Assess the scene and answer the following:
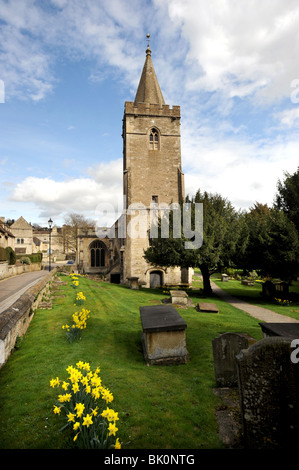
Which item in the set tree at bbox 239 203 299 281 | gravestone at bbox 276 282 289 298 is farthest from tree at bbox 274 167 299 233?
gravestone at bbox 276 282 289 298

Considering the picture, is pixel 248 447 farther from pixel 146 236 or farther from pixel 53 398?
pixel 146 236

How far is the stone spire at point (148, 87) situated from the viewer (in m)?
27.4

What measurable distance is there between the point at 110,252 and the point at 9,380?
1311 inches

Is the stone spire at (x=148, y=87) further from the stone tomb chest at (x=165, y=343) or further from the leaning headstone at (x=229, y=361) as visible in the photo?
the leaning headstone at (x=229, y=361)

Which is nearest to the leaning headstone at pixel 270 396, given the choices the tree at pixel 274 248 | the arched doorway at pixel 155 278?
the tree at pixel 274 248

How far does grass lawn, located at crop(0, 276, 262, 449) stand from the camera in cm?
354

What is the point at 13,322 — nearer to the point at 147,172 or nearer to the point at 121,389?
the point at 121,389

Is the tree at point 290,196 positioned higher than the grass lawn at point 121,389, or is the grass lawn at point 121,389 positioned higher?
the tree at point 290,196

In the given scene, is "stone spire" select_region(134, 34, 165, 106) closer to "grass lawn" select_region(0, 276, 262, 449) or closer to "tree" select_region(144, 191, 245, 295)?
"tree" select_region(144, 191, 245, 295)

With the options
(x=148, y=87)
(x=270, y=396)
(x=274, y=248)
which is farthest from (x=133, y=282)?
Result: (x=148, y=87)

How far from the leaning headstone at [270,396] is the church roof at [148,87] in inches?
1113

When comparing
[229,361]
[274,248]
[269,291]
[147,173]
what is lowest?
[269,291]

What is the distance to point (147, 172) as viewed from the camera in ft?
85.3

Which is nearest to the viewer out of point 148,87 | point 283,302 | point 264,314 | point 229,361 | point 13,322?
point 229,361
